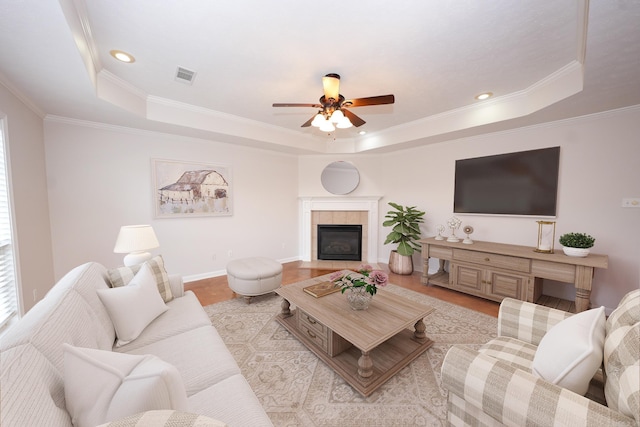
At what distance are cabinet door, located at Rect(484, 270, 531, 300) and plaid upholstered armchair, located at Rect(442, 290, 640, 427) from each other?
186 cm

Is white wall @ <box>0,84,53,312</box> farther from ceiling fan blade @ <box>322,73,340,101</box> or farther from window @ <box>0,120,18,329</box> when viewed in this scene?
ceiling fan blade @ <box>322,73,340,101</box>

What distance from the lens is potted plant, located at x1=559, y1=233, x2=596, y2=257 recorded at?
2.50 m

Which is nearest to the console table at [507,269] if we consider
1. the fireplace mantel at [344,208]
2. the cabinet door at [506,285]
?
the cabinet door at [506,285]

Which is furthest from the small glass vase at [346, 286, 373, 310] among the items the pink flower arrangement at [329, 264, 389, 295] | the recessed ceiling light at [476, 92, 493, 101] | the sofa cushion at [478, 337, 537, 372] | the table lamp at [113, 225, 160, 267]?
the recessed ceiling light at [476, 92, 493, 101]

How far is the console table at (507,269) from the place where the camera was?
2445 millimetres

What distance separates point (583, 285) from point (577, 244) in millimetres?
432

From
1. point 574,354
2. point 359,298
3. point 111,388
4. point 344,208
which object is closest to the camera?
point 111,388

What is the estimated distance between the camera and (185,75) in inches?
94.3

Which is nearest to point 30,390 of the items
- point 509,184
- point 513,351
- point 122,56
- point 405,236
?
point 513,351

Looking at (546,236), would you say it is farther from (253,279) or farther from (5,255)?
(5,255)

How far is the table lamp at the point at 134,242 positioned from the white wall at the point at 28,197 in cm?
83

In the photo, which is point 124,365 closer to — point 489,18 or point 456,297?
point 489,18

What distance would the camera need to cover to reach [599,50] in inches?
65.0

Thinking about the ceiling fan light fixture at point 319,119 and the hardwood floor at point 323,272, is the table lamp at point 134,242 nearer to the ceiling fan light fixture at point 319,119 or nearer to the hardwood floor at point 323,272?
the hardwood floor at point 323,272
